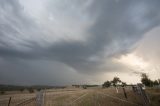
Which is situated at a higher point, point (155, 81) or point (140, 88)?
point (155, 81)

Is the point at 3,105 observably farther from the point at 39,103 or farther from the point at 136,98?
the point at 136,98

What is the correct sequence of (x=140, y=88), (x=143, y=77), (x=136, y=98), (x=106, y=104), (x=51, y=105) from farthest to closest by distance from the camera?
(x=143, y=77)
(x=136, y=98)
(x=106, y=104)
(x=51, y=105)
(x=140, y=88)

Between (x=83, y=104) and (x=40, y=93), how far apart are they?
19.8 metres

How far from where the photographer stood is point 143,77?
10056 centimetres

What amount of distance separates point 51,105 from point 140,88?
58.5 ft

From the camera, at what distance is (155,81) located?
109688 mm

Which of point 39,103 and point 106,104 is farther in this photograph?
point 106,104

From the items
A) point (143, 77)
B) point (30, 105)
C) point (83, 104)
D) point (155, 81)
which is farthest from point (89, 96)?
point (155, 81)

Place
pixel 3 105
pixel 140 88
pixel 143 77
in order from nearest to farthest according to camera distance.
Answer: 1. pixel 140 88
2. pixel 3 105
3. pixel 143 77

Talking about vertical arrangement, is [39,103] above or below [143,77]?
below

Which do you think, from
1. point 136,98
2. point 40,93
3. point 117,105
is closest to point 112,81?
point 136,98

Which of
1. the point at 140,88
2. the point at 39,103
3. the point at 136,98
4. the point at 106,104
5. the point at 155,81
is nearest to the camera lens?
the point at 39,103

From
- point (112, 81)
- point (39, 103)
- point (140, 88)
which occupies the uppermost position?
point (112, 81)

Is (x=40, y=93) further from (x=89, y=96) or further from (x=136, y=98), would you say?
(x=136, y=98)
